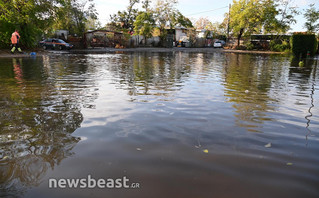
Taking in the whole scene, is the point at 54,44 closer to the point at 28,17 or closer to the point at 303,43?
the point at 28,17

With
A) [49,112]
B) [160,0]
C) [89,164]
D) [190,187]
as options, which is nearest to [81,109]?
[49,112]

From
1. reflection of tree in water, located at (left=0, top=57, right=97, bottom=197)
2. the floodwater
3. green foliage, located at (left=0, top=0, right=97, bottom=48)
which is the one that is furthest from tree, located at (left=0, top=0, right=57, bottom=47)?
the floodwater

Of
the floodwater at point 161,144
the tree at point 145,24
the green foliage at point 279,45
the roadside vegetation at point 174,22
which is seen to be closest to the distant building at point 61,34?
the roadside vegetation at point 174,22

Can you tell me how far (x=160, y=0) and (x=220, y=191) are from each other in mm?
47385

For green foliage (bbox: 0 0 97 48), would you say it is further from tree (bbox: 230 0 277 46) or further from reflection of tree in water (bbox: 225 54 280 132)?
tree (bbox: 230 0 277 46)

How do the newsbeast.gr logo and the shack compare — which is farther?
the shack

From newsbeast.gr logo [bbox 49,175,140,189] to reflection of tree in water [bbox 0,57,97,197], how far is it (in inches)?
8.9

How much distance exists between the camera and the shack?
38.9m

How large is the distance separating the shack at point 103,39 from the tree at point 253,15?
20516 millimetres

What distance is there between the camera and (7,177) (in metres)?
2.48

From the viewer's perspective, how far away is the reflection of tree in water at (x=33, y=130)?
256 cm

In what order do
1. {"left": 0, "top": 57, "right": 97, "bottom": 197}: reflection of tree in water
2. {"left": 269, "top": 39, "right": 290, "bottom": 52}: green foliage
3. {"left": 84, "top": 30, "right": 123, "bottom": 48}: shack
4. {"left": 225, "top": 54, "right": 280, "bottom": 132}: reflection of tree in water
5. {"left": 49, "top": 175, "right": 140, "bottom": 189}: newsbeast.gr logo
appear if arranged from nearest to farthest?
1. {"left": 49, "top": 175, "right": 140, "bottom": 189}: newsbeast.gr logo
2. {"left": 0, "top": 57, "right": 97, "bottom": 197}: reflection of tree in water
3. {"left": 225, "top": 54, "right": 280, "bottom": 132}: reflection of tree in water
4. {"left": 269, "top": 39, "right": 290, "bottom": 52}: green foliage
5. {"left": 84, "top": 30, "right": 123, "bottom": 48}: shack

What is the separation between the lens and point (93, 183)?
243 centimetres

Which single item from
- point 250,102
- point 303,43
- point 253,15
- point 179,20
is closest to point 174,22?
point 179,20
